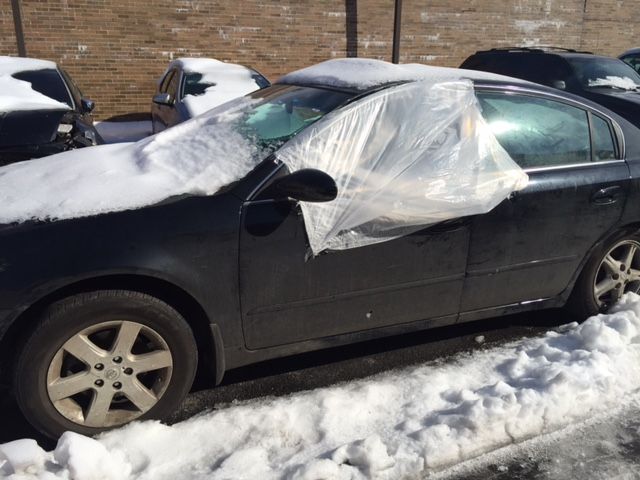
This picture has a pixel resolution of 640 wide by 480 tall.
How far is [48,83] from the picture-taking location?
20.4 feet

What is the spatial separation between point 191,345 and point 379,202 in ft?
3.64

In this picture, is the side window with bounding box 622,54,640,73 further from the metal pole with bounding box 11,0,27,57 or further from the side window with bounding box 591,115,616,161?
the metal pole with bounding box 11,0,27,57

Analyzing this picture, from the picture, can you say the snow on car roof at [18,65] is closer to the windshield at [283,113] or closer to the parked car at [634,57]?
the windshield at [283,113]

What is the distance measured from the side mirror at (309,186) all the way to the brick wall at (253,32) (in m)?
9.45

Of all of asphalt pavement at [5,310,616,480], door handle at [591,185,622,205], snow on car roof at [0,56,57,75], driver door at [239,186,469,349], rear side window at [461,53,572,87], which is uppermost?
snow on car roof at [0,56,57,75]

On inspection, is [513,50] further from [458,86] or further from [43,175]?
[43,175]

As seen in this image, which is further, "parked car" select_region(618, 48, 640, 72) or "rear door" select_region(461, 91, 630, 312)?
"parked car" select_region(618, 48, 640, 72)

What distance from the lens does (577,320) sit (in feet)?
12.4

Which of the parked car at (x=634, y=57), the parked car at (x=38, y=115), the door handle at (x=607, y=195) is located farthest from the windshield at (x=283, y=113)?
the parked car at (x=634, y=57)

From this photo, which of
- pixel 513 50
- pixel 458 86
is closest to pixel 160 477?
pixel 458 86

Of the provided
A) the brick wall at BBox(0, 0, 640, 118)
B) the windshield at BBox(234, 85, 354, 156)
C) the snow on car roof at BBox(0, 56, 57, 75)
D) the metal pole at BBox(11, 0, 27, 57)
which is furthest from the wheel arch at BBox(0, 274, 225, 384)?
the brick wall at BBox(0, 0, 640, 118)

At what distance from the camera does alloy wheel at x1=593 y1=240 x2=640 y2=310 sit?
12.1ft

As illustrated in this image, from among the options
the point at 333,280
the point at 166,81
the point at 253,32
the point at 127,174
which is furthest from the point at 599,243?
the point at 253,32

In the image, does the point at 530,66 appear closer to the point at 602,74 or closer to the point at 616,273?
the point at 602,74
